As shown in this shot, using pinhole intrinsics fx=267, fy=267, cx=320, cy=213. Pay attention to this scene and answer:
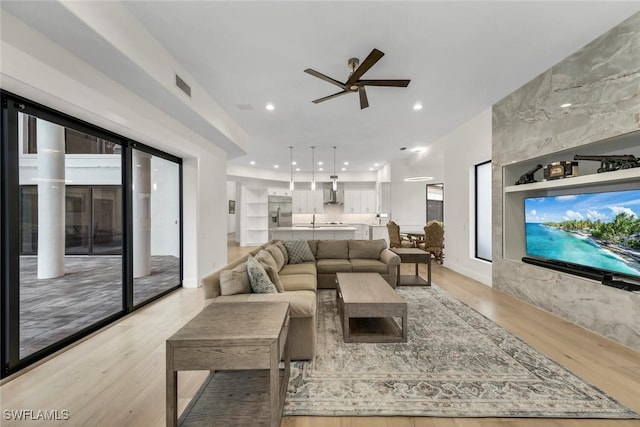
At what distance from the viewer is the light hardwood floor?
5.77 ft

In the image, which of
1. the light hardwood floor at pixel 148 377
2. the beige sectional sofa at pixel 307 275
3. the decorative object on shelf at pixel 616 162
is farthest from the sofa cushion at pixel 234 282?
the decorative object on shelf at pixel 616 162

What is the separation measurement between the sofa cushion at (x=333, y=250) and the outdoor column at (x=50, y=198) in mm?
3680

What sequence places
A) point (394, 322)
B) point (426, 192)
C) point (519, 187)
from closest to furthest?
1. point (394, 322)
2. point (519, 187)
3. point (426, 192)

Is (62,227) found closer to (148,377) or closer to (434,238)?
(148,377)

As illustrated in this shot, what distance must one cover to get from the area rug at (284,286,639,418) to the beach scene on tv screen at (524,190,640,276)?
1.37 m

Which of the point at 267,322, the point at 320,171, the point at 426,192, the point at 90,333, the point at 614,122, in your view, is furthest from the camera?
the point at 320,171

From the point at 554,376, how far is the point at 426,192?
7566mm

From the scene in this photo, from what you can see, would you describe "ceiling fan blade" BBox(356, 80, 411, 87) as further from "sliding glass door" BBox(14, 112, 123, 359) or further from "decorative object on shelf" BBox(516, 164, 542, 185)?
"sliding glass door" BBox(14, 112, 123, 359)

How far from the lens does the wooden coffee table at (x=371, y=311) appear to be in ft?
9.14

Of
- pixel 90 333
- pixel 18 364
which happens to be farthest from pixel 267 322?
pixel 90 333

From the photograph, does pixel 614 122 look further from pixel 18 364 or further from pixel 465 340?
pixel 18 364

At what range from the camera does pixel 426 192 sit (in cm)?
927

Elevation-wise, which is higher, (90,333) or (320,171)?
(320,171)

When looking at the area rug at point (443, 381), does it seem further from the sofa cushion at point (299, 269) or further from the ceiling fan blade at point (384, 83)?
the ceiling fan blade at point (384, 83)
